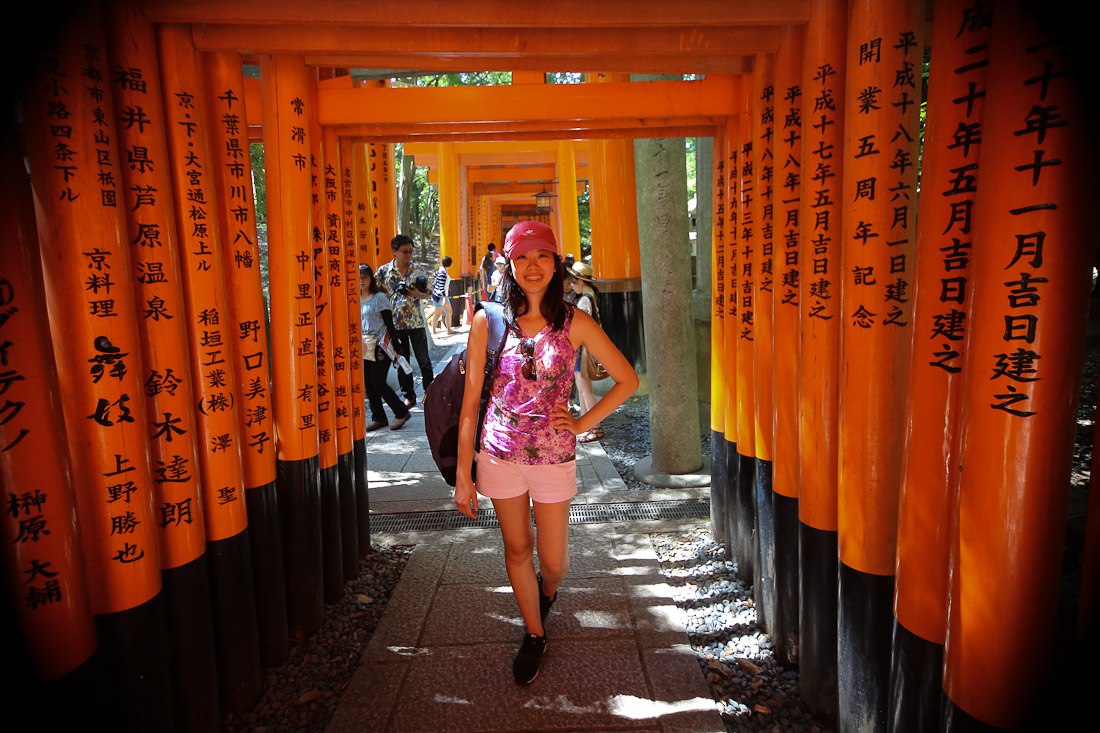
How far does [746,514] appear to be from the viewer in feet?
11.0

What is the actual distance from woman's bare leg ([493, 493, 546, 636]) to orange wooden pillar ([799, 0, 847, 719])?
1086mm

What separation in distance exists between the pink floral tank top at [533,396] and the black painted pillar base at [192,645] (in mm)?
1188

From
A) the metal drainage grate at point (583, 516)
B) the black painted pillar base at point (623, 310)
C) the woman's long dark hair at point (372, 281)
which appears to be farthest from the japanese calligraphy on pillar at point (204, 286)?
the black painted pillar base at point (623, 310)

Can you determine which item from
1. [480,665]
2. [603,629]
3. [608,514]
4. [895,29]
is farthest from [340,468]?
[895,29]

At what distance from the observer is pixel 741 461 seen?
3338mm

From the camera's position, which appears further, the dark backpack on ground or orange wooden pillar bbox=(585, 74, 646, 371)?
orange wooden pillar bbox=(585, 74, 646, 371)

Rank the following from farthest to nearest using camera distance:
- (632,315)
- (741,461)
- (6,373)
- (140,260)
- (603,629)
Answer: (632,315) → (741,461) → (603,629) → (140,260) → (6,373)

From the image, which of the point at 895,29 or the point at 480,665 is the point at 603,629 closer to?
the point at 480,665

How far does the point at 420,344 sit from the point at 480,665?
15.1 feet

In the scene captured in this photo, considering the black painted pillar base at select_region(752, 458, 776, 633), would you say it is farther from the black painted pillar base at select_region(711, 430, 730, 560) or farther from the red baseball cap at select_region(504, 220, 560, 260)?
the red baseball cap at select_region(504, 220, 560, 260)

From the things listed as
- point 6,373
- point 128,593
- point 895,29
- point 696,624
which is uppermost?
point 895,29

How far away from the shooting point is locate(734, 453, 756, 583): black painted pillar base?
330 cm

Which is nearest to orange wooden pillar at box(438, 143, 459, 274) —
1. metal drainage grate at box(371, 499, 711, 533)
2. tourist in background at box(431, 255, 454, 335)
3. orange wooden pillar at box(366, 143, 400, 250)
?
tourist in background at box(431, 255, 454, 335)

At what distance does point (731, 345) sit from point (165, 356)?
277 cm
